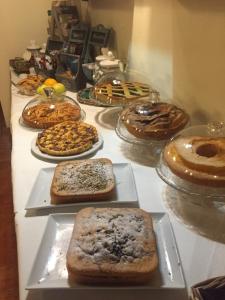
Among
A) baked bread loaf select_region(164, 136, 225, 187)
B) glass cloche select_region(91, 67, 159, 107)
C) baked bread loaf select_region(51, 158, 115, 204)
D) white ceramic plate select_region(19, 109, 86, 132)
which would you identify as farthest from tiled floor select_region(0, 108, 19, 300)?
baked bread loaf select_region(164, 136, 225, 187)

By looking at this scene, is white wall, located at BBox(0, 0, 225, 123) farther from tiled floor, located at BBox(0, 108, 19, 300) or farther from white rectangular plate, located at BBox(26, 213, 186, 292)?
tiled floor, located at BBox(0, 108, 19, 300)

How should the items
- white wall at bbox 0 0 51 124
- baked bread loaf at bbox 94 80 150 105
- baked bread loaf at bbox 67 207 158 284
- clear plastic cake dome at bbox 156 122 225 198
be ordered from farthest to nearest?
1. white wall at bbox 0 0 51 124
2. baked bread loaf at bbox 94 80 150 105
3. clear plastic cake dome at bbox 156 122 225 198
4. baked bread loaf at bbox 67 207 158 284

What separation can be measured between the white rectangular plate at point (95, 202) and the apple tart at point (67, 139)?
0.39 feet

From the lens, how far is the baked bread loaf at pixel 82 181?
833 mm

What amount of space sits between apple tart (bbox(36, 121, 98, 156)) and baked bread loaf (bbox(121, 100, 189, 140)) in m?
0.15

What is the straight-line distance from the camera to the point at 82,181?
0.88m

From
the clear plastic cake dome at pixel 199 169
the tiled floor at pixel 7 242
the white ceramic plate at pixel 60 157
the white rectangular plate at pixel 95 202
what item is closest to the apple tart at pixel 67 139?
the white ceramic plate at pixel 60 157

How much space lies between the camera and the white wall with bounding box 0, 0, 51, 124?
2.41m

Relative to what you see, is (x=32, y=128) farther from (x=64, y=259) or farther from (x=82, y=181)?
(x=64, y=259)

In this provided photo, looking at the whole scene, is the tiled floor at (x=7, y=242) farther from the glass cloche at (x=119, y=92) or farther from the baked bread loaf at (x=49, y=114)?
the glass cloche at (x=119, y=92)

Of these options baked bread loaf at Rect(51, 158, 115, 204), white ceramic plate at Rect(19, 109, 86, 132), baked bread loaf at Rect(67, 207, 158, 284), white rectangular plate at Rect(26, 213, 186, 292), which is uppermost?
baked bread loaf at Rect(67, 207, 158, 284)

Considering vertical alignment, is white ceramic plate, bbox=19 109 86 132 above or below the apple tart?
below

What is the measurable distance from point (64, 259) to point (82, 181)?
25cm

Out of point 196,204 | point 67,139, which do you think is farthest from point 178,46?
point 196,204
